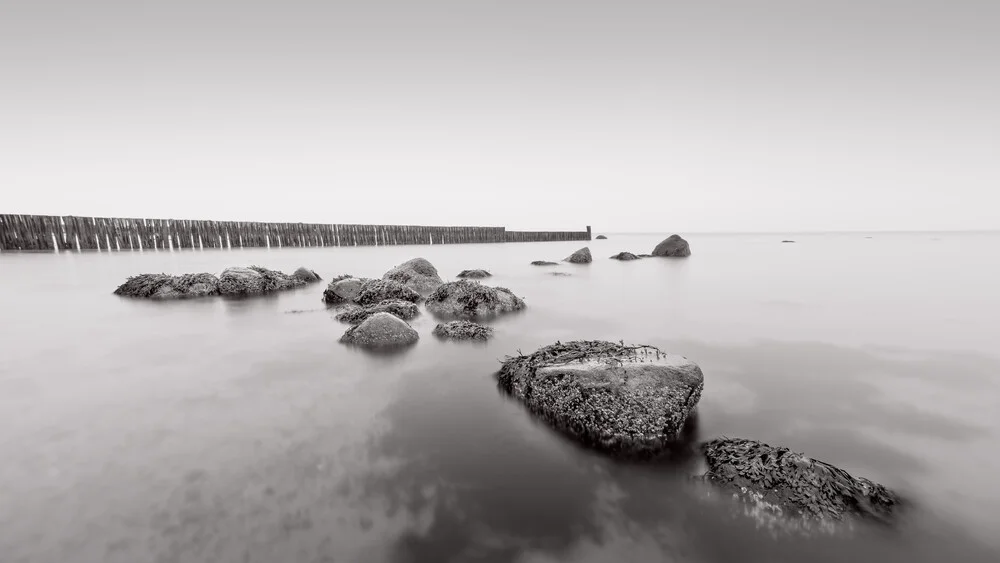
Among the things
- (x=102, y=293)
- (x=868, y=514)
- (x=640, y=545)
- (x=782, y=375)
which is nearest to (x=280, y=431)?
(x=640, y=545)

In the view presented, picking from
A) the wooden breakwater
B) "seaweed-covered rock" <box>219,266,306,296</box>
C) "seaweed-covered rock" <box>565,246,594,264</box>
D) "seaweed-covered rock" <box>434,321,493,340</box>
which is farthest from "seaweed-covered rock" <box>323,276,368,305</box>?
the wooden breakwater

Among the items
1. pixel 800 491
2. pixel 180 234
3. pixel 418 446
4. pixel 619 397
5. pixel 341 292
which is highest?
pixel 180 234

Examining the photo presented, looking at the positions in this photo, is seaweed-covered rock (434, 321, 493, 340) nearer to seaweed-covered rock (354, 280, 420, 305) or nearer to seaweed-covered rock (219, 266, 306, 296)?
seaweed-covered rock (354, 280, 420, 305)

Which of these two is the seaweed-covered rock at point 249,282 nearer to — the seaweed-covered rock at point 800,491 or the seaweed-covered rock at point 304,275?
the seaweed-covered rock at point 304,275

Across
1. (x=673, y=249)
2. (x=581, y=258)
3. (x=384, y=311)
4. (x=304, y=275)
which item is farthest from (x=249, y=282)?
(x=673, y=249)

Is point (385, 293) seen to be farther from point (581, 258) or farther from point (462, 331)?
point (581, 258)

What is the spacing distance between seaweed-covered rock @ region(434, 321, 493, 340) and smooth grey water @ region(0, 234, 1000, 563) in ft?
0.93

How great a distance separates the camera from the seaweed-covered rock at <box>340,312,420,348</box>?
24.3 ft

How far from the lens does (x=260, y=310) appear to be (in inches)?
424

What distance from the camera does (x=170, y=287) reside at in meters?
12.5

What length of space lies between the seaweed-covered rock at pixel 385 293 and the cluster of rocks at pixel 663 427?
655cm

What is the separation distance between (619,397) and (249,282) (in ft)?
44.1

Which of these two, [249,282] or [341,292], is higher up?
[249,282]

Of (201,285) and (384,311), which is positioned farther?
(201,285)
